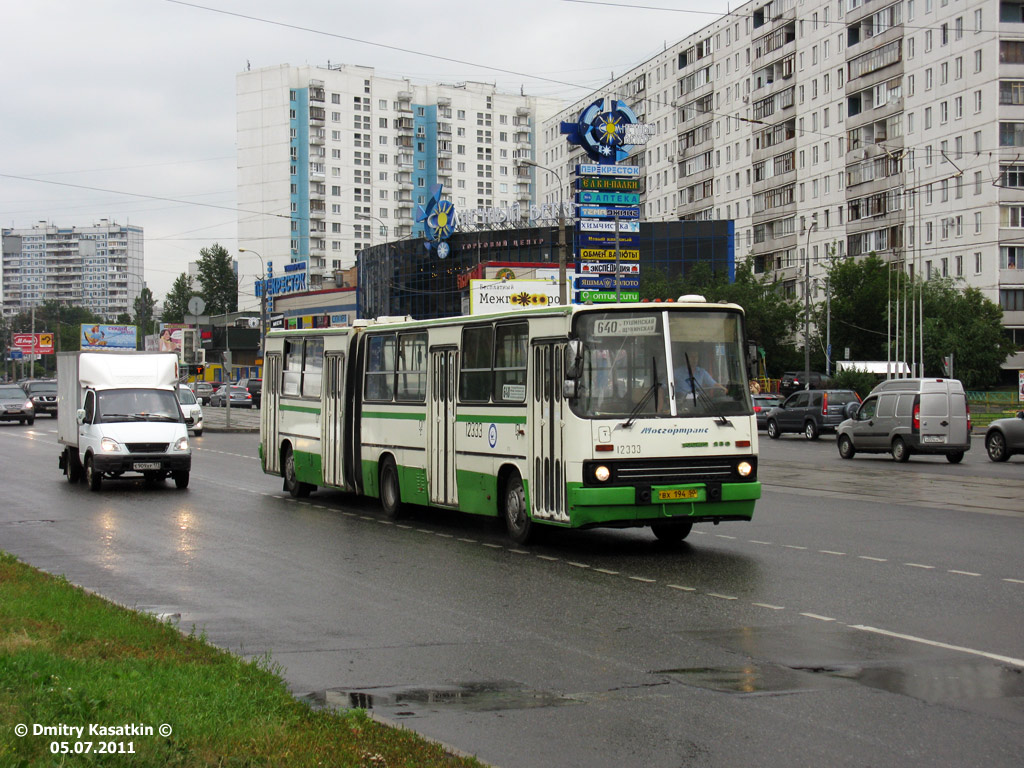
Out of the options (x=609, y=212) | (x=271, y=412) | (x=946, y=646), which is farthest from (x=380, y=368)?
(x=609, y=212)

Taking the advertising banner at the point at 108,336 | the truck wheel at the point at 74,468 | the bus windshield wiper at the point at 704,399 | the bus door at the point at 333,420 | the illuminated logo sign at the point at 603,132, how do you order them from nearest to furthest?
the bus windshield wiper at the point at 704,399, the bus door at the point at 333,420, the truck wheel at the point at 74,468, the illuminated logo sign at the point at 603,132, the advertising banner at the point at 108,336

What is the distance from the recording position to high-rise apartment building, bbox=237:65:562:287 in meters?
136

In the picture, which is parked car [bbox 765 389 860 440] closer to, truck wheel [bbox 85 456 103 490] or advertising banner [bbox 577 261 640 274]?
advertising banner [bbox 577 261 640 274]

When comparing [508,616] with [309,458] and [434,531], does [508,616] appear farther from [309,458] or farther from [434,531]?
[309,458]

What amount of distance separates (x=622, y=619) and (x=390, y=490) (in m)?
9.14

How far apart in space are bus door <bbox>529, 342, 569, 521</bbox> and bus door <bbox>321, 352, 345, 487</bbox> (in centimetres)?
645

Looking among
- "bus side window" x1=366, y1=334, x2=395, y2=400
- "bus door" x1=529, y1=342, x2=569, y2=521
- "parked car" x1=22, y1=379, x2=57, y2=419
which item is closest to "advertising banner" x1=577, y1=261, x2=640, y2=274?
"bus side window" x1=366, y1=334, x2=395, y2=400

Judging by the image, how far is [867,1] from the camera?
8712cm

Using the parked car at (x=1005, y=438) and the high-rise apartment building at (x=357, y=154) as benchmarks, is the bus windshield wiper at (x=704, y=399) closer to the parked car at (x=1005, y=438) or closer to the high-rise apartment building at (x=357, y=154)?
the parked car at (x=1005, y=438)

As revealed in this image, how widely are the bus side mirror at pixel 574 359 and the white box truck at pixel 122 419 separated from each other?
40.6 ft

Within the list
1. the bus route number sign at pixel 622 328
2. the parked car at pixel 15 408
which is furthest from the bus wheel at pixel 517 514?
the parked car at pixel 15 408

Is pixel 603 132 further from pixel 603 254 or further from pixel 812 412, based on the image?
pixel 812 412

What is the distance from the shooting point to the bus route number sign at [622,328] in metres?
13.8

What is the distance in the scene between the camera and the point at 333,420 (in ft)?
67.4
